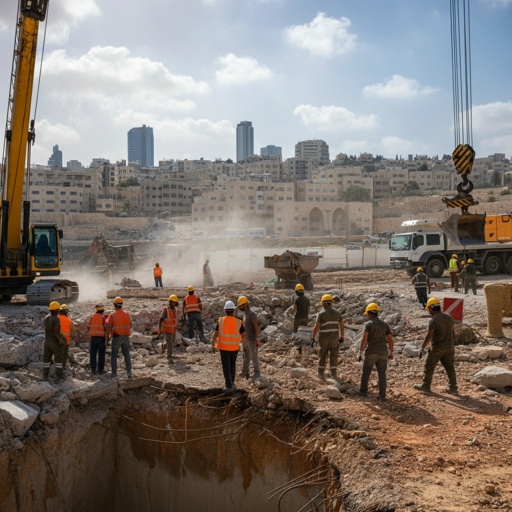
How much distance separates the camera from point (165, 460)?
10.1 metres

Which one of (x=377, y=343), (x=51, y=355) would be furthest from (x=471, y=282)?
(x=51, y=355)

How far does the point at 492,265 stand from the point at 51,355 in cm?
2168

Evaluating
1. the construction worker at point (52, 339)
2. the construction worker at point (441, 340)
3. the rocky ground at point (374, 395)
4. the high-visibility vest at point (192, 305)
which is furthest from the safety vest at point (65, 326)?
the construction worker at point (441, 340)

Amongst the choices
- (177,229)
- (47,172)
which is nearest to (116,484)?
(177,229)

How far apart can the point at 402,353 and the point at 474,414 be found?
347 cm

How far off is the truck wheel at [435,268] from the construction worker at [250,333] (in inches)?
688

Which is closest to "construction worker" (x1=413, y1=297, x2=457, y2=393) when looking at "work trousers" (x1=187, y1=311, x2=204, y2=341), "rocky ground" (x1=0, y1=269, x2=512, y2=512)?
"rocky ground" (x1=0, y1=269, x2=512, y2=512)

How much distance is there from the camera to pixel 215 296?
19.1m

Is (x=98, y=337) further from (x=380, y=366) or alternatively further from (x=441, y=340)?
(x=441, y=340)

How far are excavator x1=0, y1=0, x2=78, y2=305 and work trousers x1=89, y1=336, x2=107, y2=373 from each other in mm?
5827

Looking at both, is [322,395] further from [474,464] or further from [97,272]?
[97,272]

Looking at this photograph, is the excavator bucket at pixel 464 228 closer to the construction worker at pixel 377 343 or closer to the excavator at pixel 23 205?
the construction worker at pixel 377 343

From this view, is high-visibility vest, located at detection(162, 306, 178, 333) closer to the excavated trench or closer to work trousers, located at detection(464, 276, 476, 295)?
the excavated trench

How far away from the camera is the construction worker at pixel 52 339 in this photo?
31.6 feet
